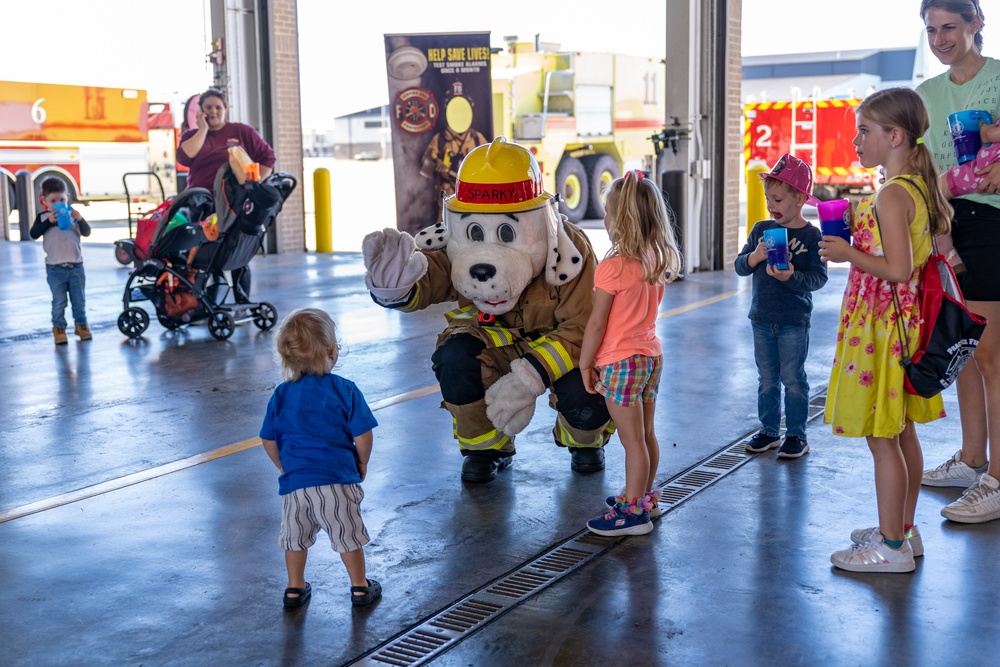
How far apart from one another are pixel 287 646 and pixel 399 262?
169 centimetres

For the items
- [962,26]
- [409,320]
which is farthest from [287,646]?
[409,320]

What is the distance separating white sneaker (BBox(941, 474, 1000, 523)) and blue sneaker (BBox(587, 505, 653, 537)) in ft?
3.62

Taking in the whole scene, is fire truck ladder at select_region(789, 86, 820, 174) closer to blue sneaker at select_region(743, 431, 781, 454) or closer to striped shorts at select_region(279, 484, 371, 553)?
blue sneaker at select_region(743, 431, 781, 454)

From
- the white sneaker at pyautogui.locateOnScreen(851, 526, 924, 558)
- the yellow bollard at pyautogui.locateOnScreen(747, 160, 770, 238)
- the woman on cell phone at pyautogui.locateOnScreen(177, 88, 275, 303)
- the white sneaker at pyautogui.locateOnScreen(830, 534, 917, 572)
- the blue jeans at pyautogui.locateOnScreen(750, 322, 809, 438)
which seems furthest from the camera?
the yellow bollard at pyautogui.locateOnScreen(747, 160, 770, 238)

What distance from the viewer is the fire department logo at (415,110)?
40.5 feet

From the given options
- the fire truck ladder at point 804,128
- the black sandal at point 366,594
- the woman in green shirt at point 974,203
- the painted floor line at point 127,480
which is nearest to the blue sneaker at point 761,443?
the woman in green shirt at point 974,203

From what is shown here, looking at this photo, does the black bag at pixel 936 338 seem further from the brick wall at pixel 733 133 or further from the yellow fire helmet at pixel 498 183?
the brick wall at pixel 733 133

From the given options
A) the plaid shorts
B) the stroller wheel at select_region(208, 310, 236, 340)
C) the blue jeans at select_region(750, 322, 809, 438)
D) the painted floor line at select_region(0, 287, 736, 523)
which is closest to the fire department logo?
the stroller wheel at select_region(208, 310, 236, 340)

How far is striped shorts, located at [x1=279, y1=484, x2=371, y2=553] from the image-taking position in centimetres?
322

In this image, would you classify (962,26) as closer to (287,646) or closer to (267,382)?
(287,646)

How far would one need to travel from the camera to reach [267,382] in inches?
260

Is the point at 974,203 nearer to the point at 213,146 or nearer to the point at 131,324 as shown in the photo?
the point at 131,324

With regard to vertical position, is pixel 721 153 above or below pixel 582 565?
above

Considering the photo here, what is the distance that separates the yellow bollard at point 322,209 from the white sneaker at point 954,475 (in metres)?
11.2
